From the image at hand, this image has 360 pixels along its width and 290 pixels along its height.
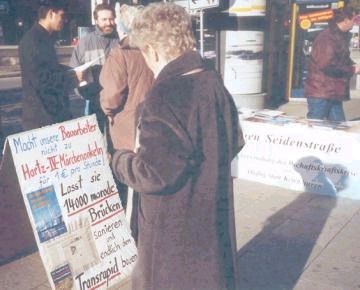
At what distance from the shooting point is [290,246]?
4020 millimetres

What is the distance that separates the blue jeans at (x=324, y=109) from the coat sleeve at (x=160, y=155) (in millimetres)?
4184

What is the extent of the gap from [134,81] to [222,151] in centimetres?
168

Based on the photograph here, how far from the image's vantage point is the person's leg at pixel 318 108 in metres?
5.86

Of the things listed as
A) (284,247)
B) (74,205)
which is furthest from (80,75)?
(284,247)

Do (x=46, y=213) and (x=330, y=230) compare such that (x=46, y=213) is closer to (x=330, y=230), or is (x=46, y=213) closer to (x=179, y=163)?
(x=179, y=163)

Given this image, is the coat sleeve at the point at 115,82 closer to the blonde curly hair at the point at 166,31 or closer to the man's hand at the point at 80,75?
the man's hand at the point at 80,75

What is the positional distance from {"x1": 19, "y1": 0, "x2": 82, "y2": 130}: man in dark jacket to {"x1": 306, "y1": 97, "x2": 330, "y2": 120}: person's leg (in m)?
3.17

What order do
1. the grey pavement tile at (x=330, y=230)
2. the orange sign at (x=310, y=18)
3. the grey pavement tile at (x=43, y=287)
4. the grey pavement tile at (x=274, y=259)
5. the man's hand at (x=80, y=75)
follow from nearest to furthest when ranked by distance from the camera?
the grey pavement tile at (x=43, y=287) → the grey pavement tile at (x=274, y=259) → the man's hand at (x=80, y=75) → the grey pavement tile at (x=330, y=230) → the orange sign at (x=310, y=18)

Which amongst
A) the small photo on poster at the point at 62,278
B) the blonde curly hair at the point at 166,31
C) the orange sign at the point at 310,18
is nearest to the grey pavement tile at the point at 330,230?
the small photo on poster at the point at 62,278

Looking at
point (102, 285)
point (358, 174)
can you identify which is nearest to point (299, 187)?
point (358, 174)

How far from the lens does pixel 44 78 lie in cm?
368

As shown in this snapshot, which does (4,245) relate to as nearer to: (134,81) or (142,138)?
(134,81)

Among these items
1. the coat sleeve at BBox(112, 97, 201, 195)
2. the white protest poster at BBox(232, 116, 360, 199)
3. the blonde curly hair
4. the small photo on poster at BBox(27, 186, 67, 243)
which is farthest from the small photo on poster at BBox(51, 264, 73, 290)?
the white protest poster at BBox(232, 116, 360, 199)

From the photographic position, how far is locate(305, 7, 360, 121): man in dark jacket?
5.55m
